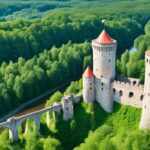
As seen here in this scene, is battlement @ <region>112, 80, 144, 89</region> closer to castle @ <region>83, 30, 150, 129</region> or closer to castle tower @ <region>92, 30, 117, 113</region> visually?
castle @ <region>83, 30, 150, 129</region>

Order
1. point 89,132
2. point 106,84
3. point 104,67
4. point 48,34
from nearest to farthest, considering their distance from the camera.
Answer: point 89,132 → point 106,84 → point 104,67 → point 48,34

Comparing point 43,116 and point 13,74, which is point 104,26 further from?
point 43,116

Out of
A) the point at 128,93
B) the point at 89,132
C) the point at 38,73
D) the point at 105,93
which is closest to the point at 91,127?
the point at 89,132

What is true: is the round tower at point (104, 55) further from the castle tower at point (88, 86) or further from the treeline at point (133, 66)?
the treeline at point (133, 66)

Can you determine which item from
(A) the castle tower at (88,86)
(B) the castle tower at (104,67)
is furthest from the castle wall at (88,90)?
(B) the castle tower at (104,67)

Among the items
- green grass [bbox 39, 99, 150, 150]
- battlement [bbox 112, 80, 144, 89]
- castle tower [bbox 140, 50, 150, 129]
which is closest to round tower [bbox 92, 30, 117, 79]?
battlement [bbox 112, 80, 144, 89]

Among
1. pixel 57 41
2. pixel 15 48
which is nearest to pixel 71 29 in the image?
pixel 57 41

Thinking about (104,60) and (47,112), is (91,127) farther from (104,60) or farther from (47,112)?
(104,60)
